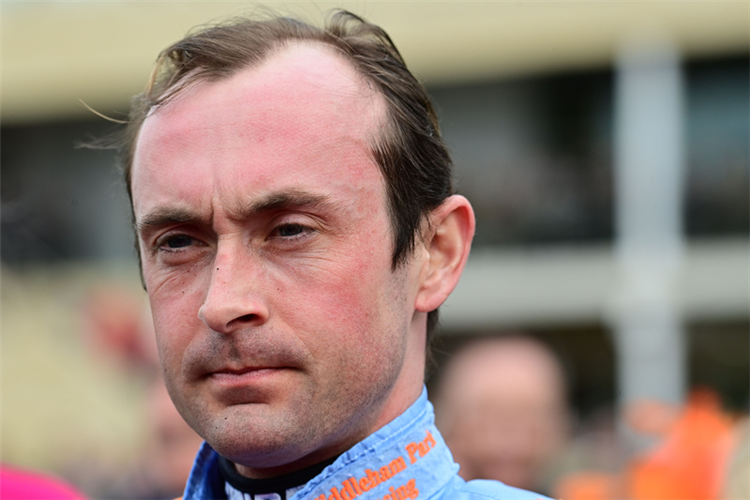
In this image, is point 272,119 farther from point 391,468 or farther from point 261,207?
point 391,468

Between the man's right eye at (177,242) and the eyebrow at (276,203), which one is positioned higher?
the eyebrow at (276,203)

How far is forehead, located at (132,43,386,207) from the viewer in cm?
190

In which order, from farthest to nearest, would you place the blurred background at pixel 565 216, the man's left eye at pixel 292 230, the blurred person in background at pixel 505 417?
the blurred background at pixel 565 216 → the blurred person in background at pixel 505 417 → the man's left eye at pixel 292 230

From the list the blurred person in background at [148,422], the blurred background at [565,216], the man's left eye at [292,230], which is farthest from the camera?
the blurred background at [565,216]

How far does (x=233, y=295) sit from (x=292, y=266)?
134mm

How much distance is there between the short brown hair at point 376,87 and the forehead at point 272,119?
0.04 metres

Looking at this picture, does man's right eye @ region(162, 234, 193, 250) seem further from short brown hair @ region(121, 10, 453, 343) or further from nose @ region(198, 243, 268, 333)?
short brown hair @ region(121, 10, 453, 343)

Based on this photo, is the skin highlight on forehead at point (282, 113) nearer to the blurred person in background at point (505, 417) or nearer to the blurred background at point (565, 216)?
the blurred person in background at point (505, 417)

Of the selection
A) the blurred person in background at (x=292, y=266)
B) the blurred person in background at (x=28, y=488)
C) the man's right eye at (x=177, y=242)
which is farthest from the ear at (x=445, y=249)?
the blurred person in background at (x=28, y=488)

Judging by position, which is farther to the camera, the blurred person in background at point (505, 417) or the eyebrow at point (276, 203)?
the blurred person in background at point (505, 417)

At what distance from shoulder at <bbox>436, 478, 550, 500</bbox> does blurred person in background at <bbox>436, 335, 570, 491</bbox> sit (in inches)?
99.2

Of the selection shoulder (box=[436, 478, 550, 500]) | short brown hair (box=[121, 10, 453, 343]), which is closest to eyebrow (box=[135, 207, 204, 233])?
short brown hair (box=[121, 10, 453, 343])

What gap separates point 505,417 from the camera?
4777mm

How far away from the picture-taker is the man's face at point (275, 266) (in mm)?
1831
